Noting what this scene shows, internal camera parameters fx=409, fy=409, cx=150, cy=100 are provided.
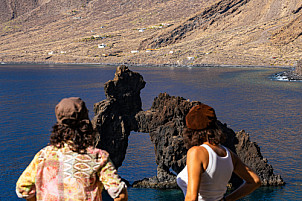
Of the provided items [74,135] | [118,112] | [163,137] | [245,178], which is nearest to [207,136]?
[245,178]

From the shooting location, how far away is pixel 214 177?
4.69m

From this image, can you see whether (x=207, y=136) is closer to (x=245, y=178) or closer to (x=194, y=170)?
(x=194, y=170)

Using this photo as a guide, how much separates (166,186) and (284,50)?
149252mm

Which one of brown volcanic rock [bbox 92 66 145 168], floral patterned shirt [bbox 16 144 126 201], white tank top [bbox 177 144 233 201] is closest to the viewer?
floral patterned shirt [bbox 16 144 126 201]

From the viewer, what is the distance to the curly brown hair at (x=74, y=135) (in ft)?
14.1

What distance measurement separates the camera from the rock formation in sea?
33.4 m

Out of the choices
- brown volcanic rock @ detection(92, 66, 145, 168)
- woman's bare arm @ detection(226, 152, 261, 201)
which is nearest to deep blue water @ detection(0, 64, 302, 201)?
brown volcanic rock @ detection(92, 66, 145, 168)

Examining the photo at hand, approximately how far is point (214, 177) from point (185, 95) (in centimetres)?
8404

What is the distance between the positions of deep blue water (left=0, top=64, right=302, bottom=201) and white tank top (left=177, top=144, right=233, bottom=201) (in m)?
26.6

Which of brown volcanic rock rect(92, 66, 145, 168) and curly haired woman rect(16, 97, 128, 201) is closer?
curly haired woman rect(16, 97, 128, 201)

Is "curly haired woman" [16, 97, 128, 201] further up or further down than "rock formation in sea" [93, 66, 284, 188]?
Answer: further up

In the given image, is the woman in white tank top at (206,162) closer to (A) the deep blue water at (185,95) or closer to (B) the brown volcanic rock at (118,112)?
(A) the deep blue water at (185,95)

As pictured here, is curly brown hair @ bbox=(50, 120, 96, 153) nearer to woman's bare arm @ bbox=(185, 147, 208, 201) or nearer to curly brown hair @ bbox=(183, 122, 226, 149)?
woman's bare arm @ bbox=(185, 147, 208, 201)

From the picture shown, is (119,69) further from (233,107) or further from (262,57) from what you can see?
(262,57)
